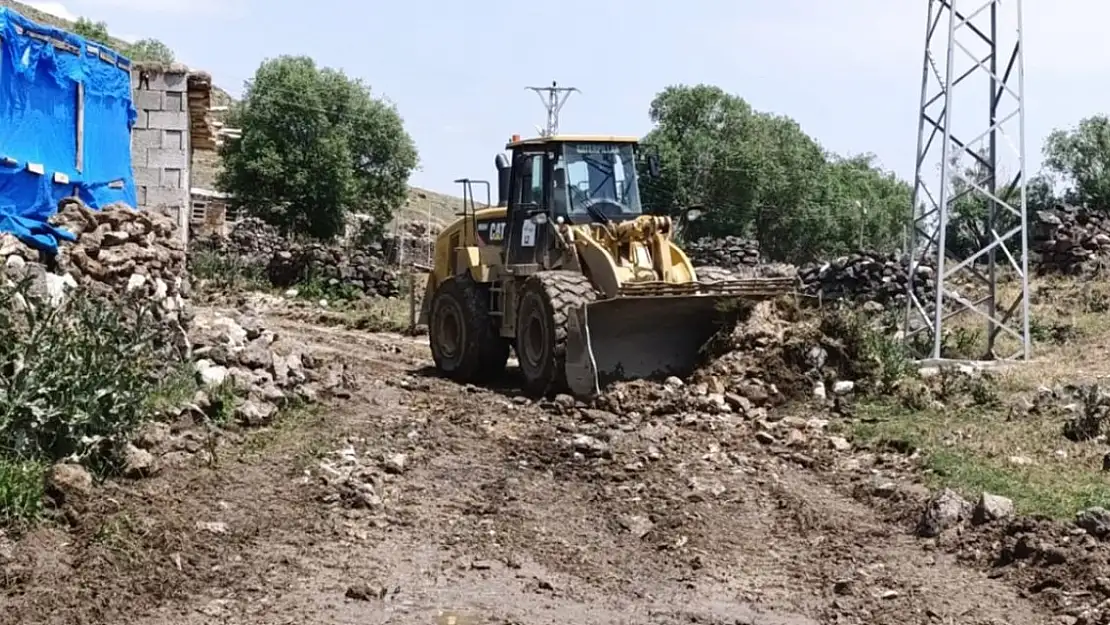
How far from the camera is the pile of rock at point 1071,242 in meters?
22.4

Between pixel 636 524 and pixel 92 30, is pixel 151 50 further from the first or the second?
pixel 636 524

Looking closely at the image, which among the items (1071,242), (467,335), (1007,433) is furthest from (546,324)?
(1071,242)

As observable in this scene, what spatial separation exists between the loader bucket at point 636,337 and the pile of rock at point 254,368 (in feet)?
7.22

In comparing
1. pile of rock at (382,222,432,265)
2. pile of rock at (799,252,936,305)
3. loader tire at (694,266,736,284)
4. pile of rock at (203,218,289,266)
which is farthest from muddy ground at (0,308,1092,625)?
pile of rock at (382,222,432,265)

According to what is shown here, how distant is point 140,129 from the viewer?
17.4 m

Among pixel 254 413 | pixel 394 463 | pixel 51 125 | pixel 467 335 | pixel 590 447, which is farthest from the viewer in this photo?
pixel 467 335

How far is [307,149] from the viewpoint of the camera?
35938mm

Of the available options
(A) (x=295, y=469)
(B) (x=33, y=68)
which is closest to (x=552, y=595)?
(A) (x=295, y=469)

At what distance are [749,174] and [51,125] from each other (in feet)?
108

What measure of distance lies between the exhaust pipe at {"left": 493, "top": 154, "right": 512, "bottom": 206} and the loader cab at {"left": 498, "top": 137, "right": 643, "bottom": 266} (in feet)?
1.92

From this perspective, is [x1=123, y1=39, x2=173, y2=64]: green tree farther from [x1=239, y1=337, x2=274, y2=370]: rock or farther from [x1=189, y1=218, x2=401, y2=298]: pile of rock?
[x1=239, y1=337, x2=274, y2=370]: rock

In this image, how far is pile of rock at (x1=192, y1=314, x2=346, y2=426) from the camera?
965 centimetres

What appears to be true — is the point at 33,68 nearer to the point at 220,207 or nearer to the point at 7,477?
the point at 7,477

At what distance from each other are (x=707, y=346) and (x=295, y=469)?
4.80 metres
